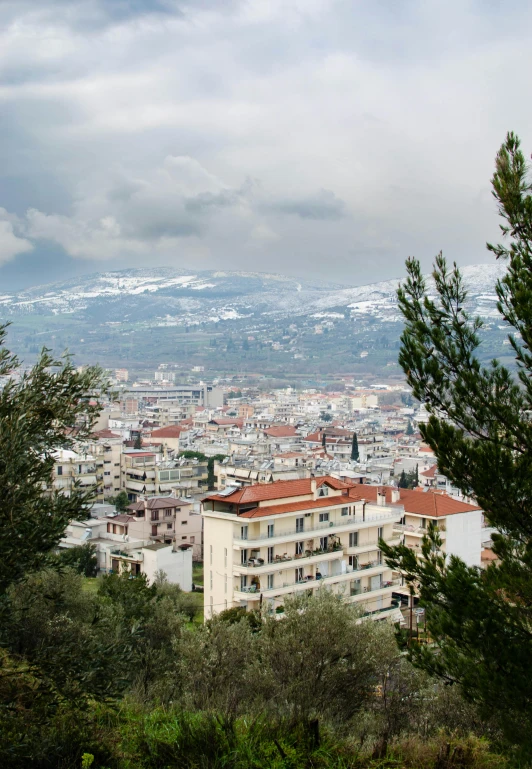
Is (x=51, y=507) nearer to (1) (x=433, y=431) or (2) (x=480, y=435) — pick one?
(1) (x=433, y=431)

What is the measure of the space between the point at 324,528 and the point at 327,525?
7.1 inches

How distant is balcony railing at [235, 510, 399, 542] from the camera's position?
16.8 meters

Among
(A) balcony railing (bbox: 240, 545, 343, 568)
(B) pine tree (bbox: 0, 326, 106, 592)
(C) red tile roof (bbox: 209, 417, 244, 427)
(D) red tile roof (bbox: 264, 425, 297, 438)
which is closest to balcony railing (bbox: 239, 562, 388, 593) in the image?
(A) balcony railing (bbox: 240, 545, 343, 568)

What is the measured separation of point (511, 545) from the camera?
587 centimetres

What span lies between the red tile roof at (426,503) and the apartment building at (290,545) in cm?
281

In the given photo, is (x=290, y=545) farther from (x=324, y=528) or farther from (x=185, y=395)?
(x=185, y=395)

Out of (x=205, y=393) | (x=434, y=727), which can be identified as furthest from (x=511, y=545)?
(x=205, y=393)

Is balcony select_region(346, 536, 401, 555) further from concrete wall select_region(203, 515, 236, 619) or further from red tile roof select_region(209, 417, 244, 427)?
red tile roof select_region(209, 417, 244, 427)

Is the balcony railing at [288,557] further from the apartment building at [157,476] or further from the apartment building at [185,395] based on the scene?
the apartment building at [185,395]

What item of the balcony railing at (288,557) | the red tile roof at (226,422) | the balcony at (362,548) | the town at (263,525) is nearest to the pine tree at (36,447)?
the town at (263,525)

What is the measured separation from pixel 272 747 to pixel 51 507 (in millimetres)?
2048

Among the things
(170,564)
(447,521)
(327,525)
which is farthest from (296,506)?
(170,564)

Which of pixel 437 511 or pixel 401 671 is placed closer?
pixel 401 671

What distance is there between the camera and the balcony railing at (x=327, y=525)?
1678 cm
